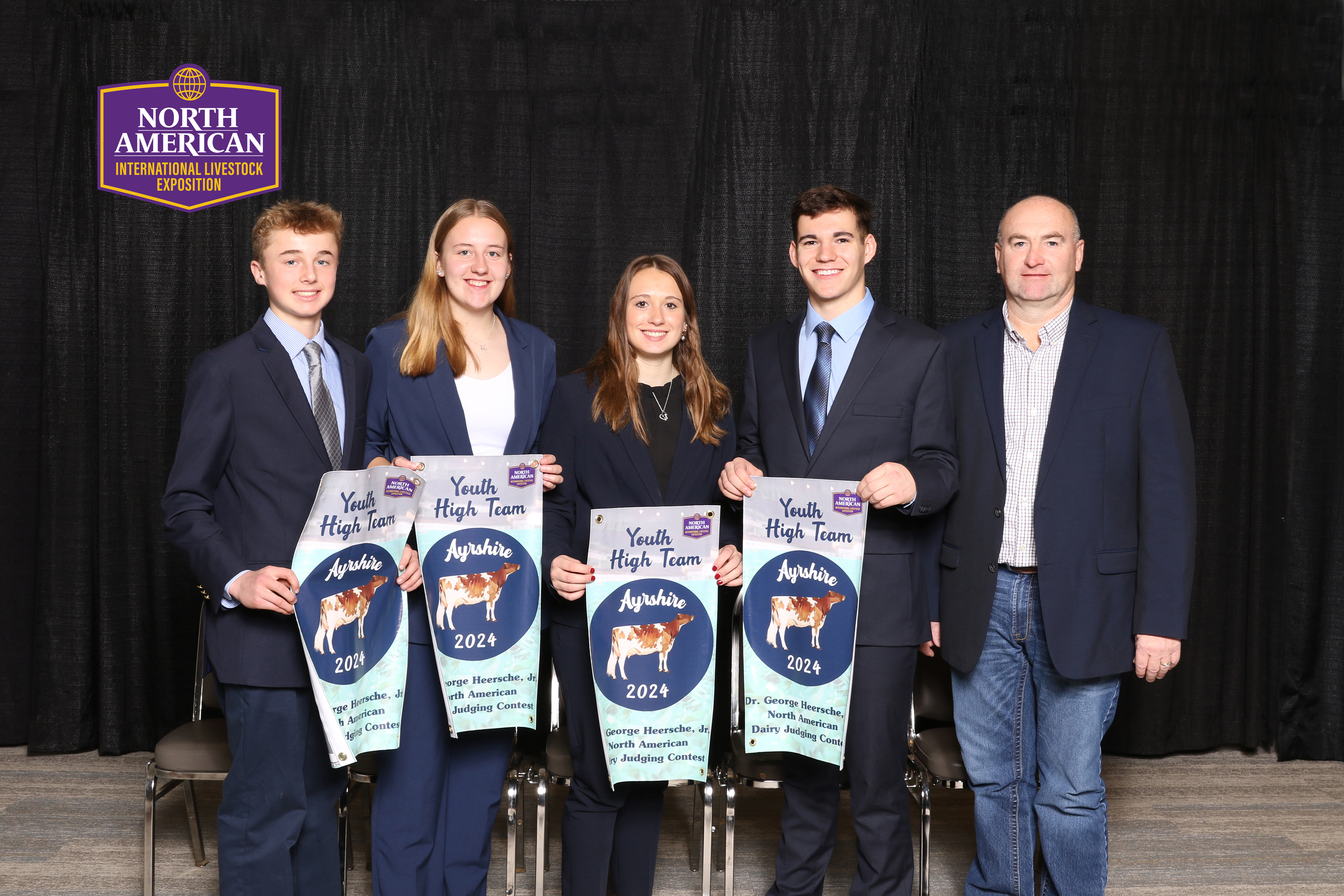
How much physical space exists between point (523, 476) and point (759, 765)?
3.53 ft

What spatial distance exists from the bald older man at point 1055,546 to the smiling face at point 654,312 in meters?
0.78

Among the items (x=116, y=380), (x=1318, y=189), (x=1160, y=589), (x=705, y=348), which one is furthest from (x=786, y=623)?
(x=1318, y=189)

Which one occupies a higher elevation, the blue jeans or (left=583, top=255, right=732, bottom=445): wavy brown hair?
(left=583, top=255, right=732, bottom=445): wavy brown hair

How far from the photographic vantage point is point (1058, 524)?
238cm

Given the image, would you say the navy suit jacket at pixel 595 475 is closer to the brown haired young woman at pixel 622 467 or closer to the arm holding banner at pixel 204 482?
the brown haired young woman at pixel 622 467

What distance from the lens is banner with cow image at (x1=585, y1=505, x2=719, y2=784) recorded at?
2225mm

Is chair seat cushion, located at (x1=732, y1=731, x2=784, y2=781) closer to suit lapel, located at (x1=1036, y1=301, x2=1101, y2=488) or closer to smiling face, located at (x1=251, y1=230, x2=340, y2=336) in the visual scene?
suit lapel, located at (x1=1036, y1=301, x2=1101, y2=488)

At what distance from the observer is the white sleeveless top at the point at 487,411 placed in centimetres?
242

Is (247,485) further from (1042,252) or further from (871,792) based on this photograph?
(1042,252)

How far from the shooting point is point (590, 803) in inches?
94.7

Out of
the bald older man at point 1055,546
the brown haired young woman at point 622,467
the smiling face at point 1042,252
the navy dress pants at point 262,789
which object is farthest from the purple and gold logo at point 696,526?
the smiling face at point 1042,252

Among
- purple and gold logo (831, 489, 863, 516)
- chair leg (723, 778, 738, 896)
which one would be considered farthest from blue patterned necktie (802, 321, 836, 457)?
→ chair leg (723, 778, 738, 896)

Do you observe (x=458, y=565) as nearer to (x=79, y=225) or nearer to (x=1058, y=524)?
(x=1058, y=524)

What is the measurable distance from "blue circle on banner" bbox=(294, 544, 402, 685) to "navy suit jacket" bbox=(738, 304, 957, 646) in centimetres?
100
